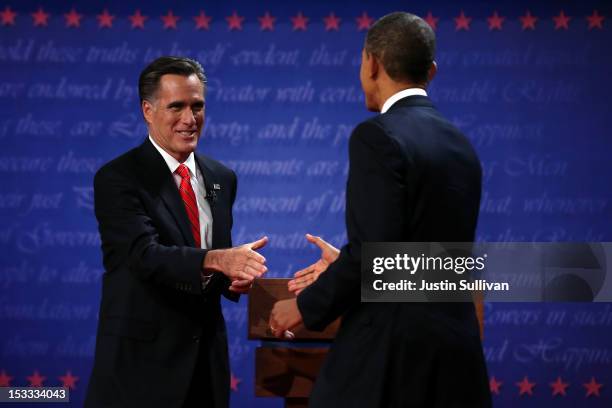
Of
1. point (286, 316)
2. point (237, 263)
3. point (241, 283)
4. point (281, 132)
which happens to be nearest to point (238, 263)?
point (237, 263)

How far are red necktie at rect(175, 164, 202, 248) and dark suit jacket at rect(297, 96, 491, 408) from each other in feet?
2.29

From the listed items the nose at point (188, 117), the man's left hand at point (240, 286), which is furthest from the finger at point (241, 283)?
the nose at point (188, 117)

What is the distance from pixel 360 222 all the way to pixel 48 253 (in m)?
3.14

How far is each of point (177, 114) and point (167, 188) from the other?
268 millimetres

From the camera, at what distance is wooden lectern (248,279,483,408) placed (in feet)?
7.58

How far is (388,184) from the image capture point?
1.77m

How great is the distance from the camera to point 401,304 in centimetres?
184

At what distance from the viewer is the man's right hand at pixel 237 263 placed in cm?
223

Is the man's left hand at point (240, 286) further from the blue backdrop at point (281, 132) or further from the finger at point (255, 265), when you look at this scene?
the blue backdrop at point (281, 132)

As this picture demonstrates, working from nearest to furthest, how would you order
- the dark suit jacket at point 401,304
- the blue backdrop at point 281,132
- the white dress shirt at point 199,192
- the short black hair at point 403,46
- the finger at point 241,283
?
the dark suit jacket at point 401,304 → the short black hair at point 403,46 → the finger at point 241,283 → the white dress shirt at point 199,192 → the blue backdrop at point 281,132

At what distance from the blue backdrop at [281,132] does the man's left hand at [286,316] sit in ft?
7.98

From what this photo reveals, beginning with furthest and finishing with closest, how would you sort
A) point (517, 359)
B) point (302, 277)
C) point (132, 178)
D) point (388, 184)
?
point (517, 359), point (132, 178), point (302, 277), point (388, 184)

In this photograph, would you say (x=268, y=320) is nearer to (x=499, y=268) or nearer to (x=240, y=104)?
(x=499, y=268)

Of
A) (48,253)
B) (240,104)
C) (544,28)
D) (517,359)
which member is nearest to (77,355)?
(48,253)
